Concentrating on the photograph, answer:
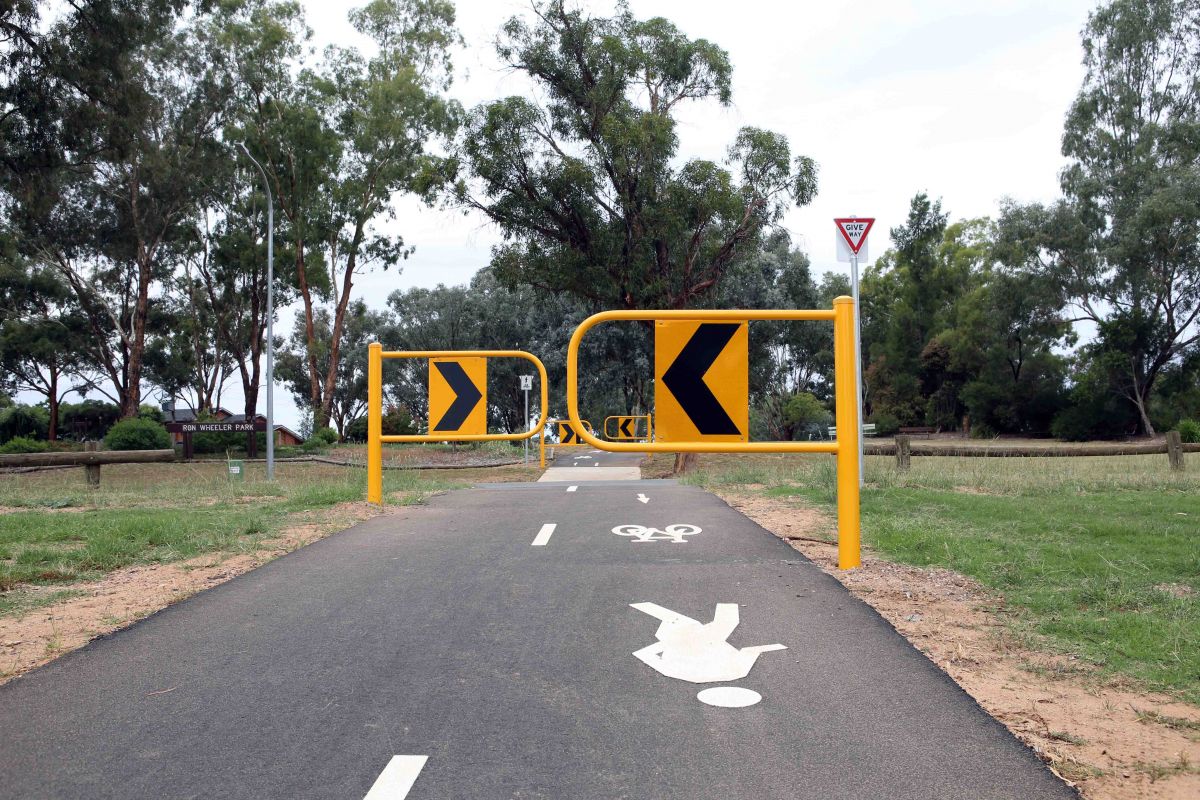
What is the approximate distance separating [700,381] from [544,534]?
2524 millimetres

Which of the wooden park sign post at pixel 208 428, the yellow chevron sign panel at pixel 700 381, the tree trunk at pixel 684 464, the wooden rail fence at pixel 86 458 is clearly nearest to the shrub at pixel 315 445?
the wooden park sign post at pixel 208 428

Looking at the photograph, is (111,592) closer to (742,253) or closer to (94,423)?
(742,253)

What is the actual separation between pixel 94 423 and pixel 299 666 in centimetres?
6965

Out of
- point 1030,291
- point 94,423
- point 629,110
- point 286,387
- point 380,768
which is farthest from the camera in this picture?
point 286,387

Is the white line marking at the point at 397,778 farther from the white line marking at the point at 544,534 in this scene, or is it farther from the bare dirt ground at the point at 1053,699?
the white line marking at the point at 544,534

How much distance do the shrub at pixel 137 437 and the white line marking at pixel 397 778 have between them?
1425 inches

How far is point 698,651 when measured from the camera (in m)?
5.00

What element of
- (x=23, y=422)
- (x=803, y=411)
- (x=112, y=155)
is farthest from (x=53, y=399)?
(x=803, y=411)

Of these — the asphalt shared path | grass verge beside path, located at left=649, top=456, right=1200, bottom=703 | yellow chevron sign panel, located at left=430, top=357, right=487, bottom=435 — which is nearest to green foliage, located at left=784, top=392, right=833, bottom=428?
grass verge beside path, located at left=649, top=456, right=1200, bottom=703

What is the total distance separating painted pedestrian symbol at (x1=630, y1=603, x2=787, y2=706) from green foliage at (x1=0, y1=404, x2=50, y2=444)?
63140 mm

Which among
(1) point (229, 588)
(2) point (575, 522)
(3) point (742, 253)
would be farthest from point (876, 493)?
(3) point (742, 253)

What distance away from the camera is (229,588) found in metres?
6.80

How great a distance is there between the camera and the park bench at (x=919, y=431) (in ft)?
199

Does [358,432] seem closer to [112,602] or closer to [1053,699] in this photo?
[112,602]
